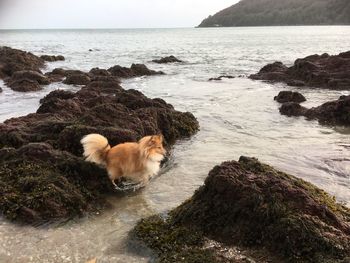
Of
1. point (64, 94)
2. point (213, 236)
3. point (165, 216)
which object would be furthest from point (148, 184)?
point (64, 94)

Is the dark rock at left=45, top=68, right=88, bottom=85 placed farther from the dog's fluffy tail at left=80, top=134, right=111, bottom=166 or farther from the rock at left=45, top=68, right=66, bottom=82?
the dog's fluffy tail at left=80, top=134, right=111, bottom=166

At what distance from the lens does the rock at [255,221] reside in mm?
4539

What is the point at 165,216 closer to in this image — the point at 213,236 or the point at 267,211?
the point at 213,236

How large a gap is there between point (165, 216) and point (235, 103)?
9724 millimetres

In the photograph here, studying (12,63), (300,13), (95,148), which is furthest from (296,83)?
(300,13)

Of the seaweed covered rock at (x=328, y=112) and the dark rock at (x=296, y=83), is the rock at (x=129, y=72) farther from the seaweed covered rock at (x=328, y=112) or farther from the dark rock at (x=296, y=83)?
the seaweed covered rock at (x=328, y=112)

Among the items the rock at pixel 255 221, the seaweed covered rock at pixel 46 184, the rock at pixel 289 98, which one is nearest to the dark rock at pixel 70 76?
the rock at pixel 289 98

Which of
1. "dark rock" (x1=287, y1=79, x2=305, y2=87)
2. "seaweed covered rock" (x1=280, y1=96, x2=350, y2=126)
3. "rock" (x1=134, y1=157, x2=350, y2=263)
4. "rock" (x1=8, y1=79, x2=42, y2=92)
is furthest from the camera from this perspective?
"dark rock" (x1=287, y1=79, x2=305, y2=87)

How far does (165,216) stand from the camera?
18.9ft

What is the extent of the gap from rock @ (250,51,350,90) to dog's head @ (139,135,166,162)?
14.1 meters

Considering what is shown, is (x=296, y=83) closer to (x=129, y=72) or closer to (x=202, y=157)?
(x=129, y=72)

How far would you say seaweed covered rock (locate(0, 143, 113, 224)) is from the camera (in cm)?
568

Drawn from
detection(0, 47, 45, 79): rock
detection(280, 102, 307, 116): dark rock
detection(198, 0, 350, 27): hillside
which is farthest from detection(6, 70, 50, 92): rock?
detection(198, 0, 350, 27): hillside

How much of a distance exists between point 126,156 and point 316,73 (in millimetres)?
16135
